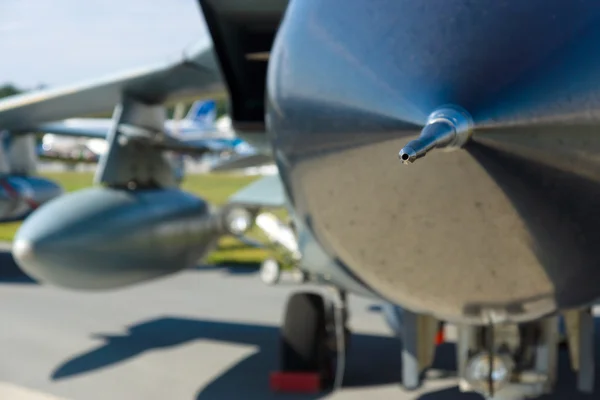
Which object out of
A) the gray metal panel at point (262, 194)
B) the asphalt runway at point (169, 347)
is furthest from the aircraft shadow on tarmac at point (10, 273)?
the gray metal panel at point (262, 194)

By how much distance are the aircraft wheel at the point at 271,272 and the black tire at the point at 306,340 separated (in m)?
3.64

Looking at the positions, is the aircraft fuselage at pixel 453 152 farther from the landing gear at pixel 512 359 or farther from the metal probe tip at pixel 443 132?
the landing gear at pixel 512 359

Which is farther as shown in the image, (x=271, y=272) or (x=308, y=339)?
(x=271, y=272)

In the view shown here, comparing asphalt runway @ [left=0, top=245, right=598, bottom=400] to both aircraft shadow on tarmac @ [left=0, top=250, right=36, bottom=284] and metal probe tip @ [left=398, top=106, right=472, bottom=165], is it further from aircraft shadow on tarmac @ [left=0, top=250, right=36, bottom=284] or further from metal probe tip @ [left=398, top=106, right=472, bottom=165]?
metal probe tip @ [left=398, top=106, right=472, bottom=165]

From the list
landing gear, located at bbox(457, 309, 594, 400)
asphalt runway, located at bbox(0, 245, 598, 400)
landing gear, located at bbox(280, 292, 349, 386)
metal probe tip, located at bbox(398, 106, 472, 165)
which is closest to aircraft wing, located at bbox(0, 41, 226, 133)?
landing gear, located at bbox(280, 292, 349, 386)

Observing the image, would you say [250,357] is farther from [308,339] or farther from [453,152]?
[453,152]

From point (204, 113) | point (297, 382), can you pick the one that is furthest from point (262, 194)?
point (204, 113)

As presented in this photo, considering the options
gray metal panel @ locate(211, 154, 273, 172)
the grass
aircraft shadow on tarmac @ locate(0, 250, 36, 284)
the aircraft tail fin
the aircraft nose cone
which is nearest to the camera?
the aircraft nose cone

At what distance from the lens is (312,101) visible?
2.09 metres

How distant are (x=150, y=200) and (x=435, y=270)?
3689 mm

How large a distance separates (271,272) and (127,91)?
12.3ft

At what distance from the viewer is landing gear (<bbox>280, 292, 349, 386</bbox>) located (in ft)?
16.9

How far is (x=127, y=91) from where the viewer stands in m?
5.82

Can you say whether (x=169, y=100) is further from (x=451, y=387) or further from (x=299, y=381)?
(x=451, y=387)
